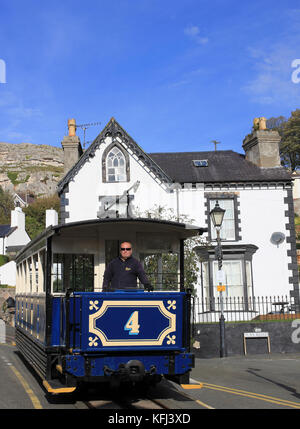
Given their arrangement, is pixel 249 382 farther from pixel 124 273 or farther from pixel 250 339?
pixel 250 339

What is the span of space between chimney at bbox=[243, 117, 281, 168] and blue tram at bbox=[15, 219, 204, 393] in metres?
18.4

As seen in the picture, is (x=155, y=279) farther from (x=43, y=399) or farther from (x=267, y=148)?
(x=267, y=148)

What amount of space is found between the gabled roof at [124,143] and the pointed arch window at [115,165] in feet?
1.86

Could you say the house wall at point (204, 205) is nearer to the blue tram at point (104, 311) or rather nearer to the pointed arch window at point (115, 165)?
the pointed arch window at point (115, 165)

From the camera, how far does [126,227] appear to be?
31.7ft

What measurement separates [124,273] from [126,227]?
1221 millimetres

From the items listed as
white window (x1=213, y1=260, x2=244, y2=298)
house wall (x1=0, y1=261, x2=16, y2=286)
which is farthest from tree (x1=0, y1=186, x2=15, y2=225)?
white window (x1=213, y1=260, x2=244, y2=298)

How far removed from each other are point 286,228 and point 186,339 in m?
19.0

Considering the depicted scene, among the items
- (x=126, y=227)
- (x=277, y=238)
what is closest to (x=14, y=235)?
(x=277, y=238)

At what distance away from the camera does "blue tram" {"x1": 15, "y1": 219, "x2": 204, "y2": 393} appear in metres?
7.91

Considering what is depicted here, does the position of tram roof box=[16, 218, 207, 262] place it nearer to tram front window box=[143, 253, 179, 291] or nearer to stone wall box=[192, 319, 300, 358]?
tram front window box=[143, 253, 179, 291]

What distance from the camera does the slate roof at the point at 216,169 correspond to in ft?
87.4

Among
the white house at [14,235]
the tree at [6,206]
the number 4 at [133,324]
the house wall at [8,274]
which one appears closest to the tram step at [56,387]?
the number 4 at [133,324]
